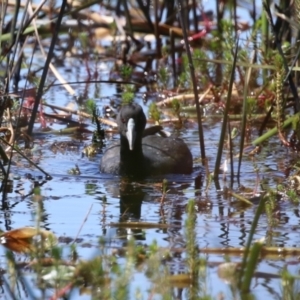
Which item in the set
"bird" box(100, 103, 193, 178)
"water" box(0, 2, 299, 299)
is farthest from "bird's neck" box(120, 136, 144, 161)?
"water" box(0, 2, 299, 299)

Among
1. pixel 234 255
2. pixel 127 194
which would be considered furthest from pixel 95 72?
pixel 234 255

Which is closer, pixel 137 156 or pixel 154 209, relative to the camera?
pixel 154 209

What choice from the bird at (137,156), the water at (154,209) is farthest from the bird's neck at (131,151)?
the water at (154,209)

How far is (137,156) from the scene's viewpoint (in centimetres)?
613

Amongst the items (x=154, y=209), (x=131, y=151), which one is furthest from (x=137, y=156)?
(x=154, y=209)

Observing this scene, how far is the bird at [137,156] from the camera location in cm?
605

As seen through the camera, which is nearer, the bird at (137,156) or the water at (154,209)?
the water at (154,209)

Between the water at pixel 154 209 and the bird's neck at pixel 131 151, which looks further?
the bird's neck at pixel 131 151

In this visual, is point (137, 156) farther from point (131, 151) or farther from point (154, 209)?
point (154, 209)

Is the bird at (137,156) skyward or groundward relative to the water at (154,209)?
skyward

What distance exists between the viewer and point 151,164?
6.17 m

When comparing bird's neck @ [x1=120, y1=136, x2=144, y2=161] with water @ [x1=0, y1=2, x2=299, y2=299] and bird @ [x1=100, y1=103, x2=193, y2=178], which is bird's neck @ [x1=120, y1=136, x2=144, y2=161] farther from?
water @ [x1=0, y1=2, x2=299, y2=299]

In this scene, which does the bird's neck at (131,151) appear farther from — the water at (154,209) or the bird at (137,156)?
the water at (154,209)

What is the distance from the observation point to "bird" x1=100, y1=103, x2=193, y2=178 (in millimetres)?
6055
